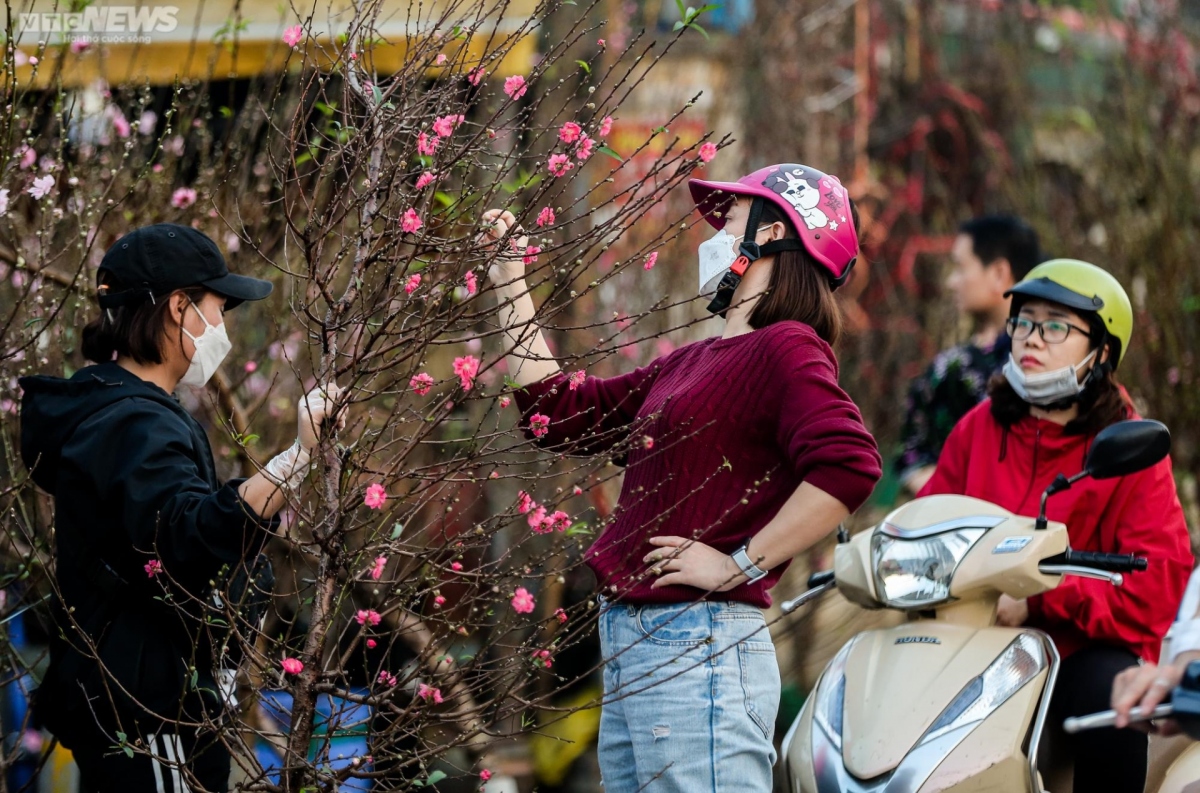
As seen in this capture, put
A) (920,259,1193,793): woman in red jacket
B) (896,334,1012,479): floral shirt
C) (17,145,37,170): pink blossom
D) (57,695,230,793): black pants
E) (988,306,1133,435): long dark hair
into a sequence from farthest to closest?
(896,334,1012,479): floral shirt, (988,306,1133,435): long dark hair, (17,145,37,170): pink blossom, (920,259,1193,793): woman in red jacket, (57,695,230,793): black pants

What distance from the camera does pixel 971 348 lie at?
609 centimetres

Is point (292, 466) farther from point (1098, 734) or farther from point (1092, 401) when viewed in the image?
point (1092, 401)

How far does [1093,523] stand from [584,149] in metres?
1.99

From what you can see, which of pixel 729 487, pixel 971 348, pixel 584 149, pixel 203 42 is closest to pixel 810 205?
pixel 584 149

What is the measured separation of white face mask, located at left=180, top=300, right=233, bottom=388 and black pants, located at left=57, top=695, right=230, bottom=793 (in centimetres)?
84

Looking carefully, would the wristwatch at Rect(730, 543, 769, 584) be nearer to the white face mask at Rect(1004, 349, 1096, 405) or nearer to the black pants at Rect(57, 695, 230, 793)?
the black pants at Rect(57, 695, 230, 793)

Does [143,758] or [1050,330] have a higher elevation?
[1050,330]

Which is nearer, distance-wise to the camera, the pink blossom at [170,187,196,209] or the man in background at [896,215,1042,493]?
the pink blossom at [170,187,196,209]

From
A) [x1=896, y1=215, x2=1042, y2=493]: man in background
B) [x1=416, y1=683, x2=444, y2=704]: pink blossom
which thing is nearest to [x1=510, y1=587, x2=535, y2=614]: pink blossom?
[x1=416, y1=683, x2=444, y2=704]: pink blossom

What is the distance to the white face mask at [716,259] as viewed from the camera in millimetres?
3484

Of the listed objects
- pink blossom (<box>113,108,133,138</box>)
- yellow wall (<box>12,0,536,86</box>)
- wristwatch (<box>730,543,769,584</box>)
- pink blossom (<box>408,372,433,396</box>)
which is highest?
yellow wall (<box>12,0,536,86</box>)

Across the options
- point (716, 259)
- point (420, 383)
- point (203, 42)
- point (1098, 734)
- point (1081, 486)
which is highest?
point (203, 42)

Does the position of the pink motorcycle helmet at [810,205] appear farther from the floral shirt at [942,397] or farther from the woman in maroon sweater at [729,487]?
the floral shirt at [942,397]

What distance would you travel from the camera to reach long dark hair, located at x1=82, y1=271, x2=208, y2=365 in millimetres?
3510
